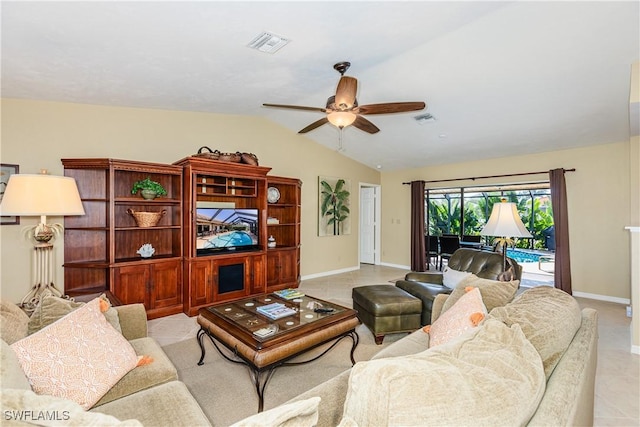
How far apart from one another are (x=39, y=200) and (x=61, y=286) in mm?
1970

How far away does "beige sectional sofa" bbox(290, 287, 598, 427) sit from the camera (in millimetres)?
761

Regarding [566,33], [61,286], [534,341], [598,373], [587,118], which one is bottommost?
[598,373]

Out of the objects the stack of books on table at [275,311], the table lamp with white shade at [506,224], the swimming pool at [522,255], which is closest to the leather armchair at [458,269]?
the table lamp with white shade at [506,224]

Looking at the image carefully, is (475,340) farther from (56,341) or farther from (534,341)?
(56,341)

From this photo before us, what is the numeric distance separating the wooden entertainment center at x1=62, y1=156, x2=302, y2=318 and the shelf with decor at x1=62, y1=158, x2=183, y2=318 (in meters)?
0.01

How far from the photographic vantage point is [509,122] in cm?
433

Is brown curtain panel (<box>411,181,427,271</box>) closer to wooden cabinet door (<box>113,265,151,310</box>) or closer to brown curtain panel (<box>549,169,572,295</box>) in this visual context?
brown curtain panel (<box>549,169,572,295</box>)

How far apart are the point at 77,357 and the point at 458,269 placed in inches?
142

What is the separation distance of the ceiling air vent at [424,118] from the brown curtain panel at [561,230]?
2.45 meters

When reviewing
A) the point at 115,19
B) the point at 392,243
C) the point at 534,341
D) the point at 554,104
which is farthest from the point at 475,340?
the point at 392,243

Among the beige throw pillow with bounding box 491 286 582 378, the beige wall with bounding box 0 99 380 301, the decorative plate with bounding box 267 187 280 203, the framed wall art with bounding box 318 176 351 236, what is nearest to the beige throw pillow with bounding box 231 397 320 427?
the beige throw pillow with bounding box 491 286 582 378

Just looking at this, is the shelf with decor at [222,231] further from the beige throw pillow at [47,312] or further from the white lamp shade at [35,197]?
the beige throw pillow at [47,312]

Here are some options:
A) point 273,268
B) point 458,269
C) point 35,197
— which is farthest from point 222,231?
point 458,269

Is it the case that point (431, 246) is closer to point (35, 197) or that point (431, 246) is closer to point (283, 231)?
point (283, 231)
